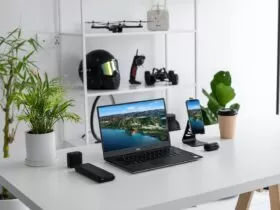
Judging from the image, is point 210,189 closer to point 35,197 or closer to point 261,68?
point 35,197

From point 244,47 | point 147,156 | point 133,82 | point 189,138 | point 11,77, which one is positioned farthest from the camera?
point 244,47

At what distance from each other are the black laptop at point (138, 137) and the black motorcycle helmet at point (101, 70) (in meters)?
1.35

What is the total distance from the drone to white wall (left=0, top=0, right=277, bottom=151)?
59 mm

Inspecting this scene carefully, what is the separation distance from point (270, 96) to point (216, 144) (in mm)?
2830

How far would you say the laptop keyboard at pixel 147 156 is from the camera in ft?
7.02

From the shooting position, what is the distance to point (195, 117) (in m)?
2.49

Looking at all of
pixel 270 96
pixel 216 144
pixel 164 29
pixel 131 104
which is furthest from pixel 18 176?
pixel 270 96

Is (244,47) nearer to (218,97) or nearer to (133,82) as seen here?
(218,97)

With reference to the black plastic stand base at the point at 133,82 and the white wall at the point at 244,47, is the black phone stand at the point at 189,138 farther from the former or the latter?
the white wall at the point at 244,47

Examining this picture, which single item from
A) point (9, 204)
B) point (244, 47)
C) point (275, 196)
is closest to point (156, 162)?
point (275, 196)

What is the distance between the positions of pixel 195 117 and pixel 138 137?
1.23 ft

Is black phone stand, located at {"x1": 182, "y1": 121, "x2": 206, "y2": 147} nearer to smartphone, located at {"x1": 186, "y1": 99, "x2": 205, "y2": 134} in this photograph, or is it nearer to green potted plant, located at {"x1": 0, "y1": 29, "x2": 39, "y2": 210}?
smartphone, located at {"x1": 186, "y1": 99, "x2": 205, "y2": 134}

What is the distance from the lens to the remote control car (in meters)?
3.89

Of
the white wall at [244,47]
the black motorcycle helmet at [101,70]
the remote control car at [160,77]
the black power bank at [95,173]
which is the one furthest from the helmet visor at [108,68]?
the black power bank at [95,173]
